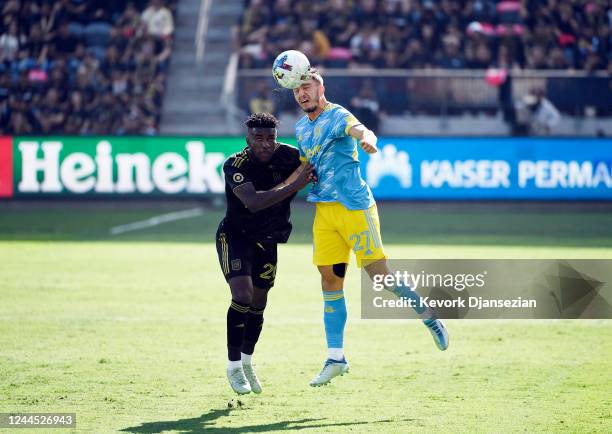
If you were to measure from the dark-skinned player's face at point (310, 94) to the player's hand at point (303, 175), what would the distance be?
1.49 ft

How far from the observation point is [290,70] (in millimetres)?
7812

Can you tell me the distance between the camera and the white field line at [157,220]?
18.8m

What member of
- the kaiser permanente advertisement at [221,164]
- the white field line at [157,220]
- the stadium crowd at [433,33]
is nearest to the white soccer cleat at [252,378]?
the white field line at [157,220]

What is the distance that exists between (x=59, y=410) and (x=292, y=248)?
9.51m

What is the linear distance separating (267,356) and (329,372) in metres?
1.43

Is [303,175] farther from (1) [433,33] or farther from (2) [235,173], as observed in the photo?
(1) [433,33]

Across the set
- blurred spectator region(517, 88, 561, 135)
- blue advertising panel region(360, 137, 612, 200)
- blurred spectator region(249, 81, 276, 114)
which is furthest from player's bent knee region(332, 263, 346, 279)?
blurred spectator region(517, 88, 561, 135)

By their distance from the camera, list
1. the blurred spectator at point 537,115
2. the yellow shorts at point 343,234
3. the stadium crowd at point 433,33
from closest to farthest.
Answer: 1. the yellow shorts at point 343,234
2. the blurred spectator at point 537,115
3. the stadium crowd at point 433,33

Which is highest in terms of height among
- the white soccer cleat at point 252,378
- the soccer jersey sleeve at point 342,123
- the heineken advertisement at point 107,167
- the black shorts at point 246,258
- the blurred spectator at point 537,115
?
the soccer jersey sleeve at point 342,123

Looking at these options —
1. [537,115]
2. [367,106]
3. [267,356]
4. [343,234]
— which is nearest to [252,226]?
[343,234]

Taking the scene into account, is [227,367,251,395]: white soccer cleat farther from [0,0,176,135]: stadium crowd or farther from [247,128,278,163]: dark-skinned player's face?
[0,0,176,135]: stadium crowd

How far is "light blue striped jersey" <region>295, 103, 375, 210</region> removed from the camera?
7.99 m

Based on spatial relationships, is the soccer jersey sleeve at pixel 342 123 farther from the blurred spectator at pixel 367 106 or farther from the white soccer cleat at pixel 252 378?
the blurred spectator at pixel 367 106

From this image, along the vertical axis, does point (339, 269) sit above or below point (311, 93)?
below
